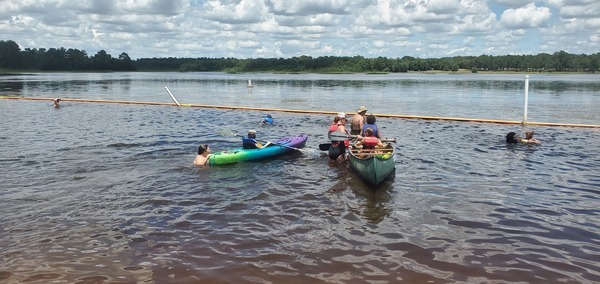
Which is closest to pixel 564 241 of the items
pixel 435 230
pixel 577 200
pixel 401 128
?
pixel 435 230

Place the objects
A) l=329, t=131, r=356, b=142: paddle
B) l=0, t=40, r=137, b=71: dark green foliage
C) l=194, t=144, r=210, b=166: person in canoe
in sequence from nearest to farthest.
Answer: l=194, t=144, r=210, b=166: person in canoe → l=329, t=131, r=356, b=142: paddle → l=0, t=40, r=137, b=71: dark green foliage

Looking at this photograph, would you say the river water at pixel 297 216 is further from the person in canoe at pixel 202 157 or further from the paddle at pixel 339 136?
the paddle at pixel 339 136

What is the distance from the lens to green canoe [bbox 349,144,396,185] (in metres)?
12.8

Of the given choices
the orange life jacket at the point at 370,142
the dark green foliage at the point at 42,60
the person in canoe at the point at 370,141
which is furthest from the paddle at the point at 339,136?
the dark green foliage at the point at 42,60

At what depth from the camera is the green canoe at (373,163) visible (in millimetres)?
12758

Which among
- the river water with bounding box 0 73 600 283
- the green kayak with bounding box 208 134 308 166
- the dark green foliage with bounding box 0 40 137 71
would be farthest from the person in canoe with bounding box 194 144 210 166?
the dark green foliage with bounding box 0 40 137 71

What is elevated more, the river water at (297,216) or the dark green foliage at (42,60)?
the dark green foliage at (42,60)

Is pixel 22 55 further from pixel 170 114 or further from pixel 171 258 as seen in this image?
pixel 171 258

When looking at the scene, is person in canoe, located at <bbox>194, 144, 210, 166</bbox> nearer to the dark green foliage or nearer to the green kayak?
the green kayak

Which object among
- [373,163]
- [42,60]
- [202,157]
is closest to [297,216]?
[373,163]

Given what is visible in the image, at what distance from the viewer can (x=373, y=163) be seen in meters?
12.7

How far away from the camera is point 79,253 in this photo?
859 cm

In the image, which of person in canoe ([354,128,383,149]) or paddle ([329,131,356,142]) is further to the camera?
paddle ([329,131,356,142])

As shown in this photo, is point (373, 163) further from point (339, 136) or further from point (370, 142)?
point (339, 136)
